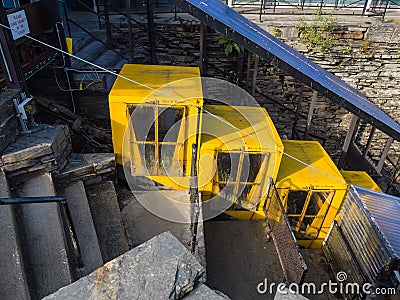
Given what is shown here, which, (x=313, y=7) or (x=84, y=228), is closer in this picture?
(x=84, y=228)

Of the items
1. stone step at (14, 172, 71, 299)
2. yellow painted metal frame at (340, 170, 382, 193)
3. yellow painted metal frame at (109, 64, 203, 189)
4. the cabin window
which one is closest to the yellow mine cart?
the cabin window

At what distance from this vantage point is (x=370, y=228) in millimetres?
4621

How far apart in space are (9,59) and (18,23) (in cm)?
75

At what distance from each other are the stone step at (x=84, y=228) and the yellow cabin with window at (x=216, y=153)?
878mm

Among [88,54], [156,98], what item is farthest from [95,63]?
[156,98]

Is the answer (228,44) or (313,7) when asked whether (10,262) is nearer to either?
(228,44)

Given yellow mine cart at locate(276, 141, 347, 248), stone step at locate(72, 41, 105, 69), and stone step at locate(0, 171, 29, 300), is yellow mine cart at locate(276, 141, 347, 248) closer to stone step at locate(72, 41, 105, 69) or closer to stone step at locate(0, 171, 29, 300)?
stone step at locate(0, 171, 29, 300)

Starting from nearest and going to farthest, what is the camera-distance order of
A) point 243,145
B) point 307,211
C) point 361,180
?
1. point 243,145
2. point 307,211
3. point 361,180

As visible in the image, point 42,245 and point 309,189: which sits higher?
point 42,245

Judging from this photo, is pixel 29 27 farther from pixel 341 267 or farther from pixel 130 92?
pixel 341 267

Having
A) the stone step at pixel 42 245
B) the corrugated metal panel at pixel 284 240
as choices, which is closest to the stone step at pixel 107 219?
the stone step at pixel 42 245

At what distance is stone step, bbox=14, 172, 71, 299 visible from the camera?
302cm

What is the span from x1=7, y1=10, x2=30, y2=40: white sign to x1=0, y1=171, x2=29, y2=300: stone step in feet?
8.87

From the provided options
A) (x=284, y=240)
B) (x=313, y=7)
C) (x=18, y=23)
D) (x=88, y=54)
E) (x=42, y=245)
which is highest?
(x=18, y=23)
